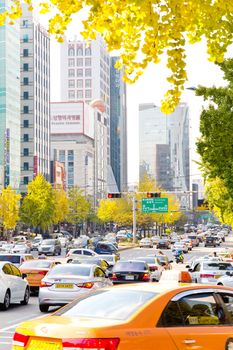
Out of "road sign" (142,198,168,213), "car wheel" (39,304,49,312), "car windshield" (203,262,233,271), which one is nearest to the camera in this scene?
"car wheel" (39,304,49,312)

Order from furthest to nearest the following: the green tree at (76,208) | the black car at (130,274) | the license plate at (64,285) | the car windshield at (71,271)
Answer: the green tree at (76,208)
the black car at (130,274)
the car windshield at (71,271)
the license plate at (64,285)

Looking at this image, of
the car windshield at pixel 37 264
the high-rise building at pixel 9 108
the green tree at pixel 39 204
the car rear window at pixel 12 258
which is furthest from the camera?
the high-rise building at pixel 9 108

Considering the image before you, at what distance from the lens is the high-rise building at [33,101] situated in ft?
537

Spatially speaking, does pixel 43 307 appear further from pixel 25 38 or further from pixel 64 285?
pixel 25 38

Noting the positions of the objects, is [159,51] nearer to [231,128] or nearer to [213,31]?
[213,31]

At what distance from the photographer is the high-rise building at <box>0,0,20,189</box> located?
140 m

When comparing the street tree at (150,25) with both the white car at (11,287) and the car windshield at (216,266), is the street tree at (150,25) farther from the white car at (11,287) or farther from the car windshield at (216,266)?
the car windshield at (216,266)

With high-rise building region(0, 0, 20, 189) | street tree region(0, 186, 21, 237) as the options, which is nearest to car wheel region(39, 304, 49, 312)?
street tree region(0, 186, 21, 237)

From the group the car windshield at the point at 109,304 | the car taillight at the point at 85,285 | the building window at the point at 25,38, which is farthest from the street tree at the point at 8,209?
the car windshield at the point at 109,304

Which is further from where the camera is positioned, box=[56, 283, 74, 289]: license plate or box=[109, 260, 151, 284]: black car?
box=[109, 260, 151, 284]: black car

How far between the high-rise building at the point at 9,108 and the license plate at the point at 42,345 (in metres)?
129

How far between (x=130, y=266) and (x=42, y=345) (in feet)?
80.6

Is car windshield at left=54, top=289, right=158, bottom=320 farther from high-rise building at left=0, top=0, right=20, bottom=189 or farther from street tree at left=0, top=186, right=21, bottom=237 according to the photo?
high-rise building at left=0, top=0, right=20, bottom=189

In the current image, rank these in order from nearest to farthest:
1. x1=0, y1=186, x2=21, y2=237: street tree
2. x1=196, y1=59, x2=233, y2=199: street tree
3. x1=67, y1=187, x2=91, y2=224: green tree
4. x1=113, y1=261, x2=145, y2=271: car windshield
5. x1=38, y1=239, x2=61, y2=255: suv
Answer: x1=196, y1=59, x2=233, y2=199: street tree
x1=113, y1=261, x2=145, y2=271: car windshield
x1=38, y1=239, x2=61, y2=255: suv
x1=0, y1=186, x2=21, y2=237: street tree
x1=67, y1=187, x2=91, y2=224: green tree
